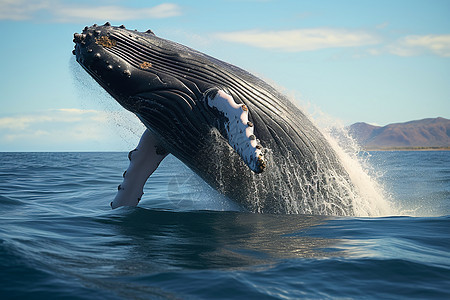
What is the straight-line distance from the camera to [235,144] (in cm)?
587

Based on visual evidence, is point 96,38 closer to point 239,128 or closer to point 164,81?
point 164,81

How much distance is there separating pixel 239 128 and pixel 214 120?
562mm

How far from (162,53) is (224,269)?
3.54 meters

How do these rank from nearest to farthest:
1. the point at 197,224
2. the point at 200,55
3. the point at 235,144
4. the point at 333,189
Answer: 1. the point at 235,144
2. the point at 197,224
3. the point at 200,55
4. the point at 333,189

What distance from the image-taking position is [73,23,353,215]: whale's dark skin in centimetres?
637

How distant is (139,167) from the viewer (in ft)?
24.7

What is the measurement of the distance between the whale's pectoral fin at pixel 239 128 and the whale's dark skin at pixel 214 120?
93 mm

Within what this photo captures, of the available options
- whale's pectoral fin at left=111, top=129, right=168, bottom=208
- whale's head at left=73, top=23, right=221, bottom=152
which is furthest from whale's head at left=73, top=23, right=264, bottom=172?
whale's pectoral fin at left=111, top=129, right=168, bottom=208

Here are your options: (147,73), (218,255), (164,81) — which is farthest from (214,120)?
(218,255)

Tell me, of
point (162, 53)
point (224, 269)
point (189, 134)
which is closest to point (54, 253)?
point (224, 269)


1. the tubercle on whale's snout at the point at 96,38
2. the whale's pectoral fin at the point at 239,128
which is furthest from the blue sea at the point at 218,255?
the tubercle on whale's snout at the point at 96,38

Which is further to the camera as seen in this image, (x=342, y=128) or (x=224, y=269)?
(x=342, y=128)

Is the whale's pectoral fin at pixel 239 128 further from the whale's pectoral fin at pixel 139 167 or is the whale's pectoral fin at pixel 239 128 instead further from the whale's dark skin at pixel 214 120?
the whale's pectoral fin at pixel 139 167

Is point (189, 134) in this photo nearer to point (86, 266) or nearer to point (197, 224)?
point (197, 224)
